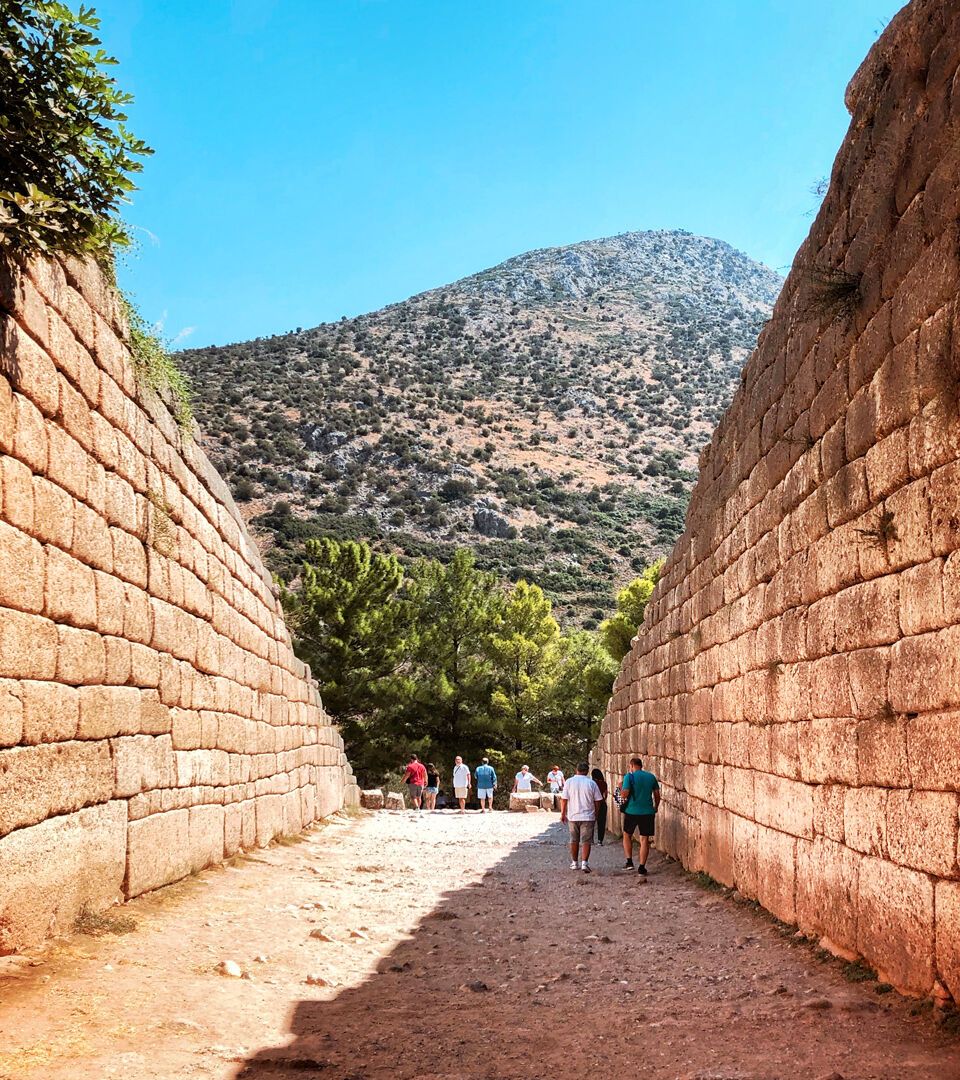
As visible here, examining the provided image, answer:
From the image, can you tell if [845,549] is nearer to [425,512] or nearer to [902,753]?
[902,753]

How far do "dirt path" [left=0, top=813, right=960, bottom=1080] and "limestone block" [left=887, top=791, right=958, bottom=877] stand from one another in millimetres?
641

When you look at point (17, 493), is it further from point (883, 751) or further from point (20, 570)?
point (883, 751)

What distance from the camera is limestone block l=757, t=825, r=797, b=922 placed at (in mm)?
6281

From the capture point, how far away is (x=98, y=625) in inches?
230

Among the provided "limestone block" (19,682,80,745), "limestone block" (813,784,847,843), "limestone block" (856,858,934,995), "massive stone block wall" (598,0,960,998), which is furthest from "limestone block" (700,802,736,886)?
"limestone block" (19,682,80,745)

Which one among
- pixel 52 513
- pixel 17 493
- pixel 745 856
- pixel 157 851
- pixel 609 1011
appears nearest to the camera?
pixel 17 493

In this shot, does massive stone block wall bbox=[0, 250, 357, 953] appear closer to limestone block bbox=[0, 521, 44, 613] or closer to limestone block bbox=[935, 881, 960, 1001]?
limestone block bbox=[0, 521, 44, 613]

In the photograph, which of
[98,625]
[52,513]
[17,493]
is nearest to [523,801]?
[98,625]

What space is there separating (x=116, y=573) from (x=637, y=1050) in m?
3.99

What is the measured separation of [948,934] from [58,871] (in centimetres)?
423

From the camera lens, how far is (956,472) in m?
4.18

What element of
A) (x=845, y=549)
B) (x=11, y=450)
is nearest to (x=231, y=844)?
→ (x=11, y=450)

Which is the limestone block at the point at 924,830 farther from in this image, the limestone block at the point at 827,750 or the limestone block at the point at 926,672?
the limestone block at the point at 827,750

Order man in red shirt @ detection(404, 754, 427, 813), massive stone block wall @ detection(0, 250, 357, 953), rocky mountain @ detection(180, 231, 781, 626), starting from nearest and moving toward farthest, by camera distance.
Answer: massive stone block wall @ detection(0, 250, 357, 953), man in red shirt @ detection(404, 754, 427, 813), rocky mountain @ detection(180, 231, 781, 626)
